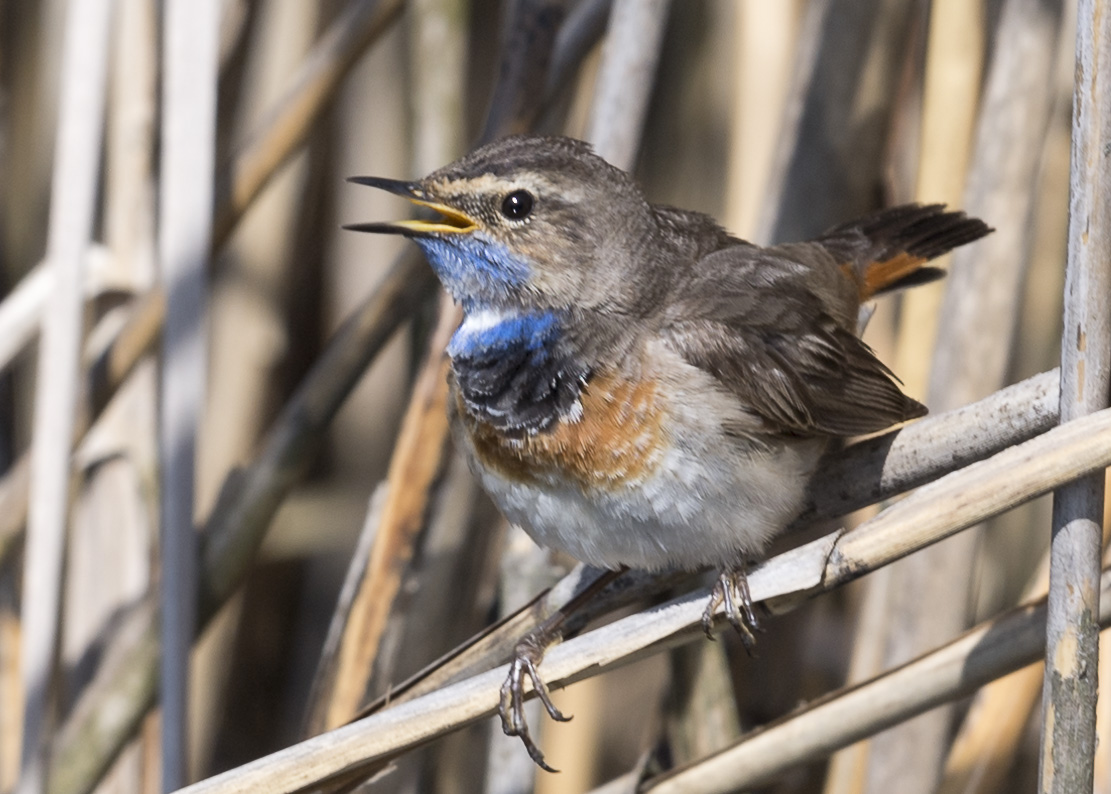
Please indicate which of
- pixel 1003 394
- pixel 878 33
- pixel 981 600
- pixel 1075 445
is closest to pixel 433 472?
pixel 1003 394

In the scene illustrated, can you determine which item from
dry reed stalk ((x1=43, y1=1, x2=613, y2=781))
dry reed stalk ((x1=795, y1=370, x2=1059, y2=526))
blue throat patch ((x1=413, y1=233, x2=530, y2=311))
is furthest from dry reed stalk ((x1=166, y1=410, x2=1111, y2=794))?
dry reed stalk ((x1=43, y1=1, x2=613, y2=781))

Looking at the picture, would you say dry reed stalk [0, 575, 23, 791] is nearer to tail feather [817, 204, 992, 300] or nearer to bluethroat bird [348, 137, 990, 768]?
bluethroat bird [348, 137, 990, 768]

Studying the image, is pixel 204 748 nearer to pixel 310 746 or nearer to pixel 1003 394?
pixel 310 746

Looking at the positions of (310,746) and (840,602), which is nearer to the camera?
(310,746)

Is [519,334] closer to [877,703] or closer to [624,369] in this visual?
[624,369]

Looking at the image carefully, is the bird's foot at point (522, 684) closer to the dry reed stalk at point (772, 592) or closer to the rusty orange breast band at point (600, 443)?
the dry reed stalk at point (772, 592)
